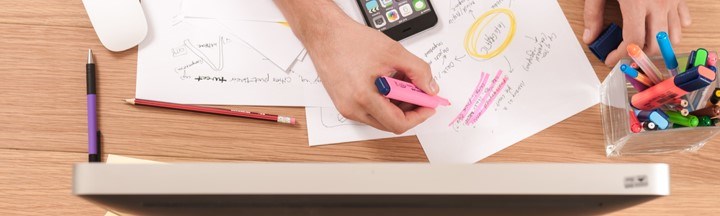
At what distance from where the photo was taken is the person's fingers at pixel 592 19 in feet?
2.70

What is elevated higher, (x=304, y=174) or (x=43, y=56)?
(x=304, y=174)

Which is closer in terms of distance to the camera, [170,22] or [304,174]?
[304,174]

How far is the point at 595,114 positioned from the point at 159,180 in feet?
1.93

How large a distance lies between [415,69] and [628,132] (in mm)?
251

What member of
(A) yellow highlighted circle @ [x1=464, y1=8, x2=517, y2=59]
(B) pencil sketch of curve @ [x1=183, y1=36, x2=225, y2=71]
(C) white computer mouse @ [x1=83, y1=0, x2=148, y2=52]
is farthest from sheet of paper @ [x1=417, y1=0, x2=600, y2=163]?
(C) white computer mouse @ [x1=83, y1=0, x2=148, y2=52]

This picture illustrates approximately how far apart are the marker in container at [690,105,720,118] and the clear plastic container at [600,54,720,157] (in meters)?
0.02

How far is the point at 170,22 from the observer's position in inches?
32.6

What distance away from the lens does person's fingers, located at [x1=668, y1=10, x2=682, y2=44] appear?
2.68 feet

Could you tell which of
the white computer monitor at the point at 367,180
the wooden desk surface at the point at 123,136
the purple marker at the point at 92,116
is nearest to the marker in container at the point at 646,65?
the wooden desk surface at the point at 123,136

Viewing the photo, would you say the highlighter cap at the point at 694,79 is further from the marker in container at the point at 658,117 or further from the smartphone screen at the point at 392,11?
the smartphone screen at the point at 392,11

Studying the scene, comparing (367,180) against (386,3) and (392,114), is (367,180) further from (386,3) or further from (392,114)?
(386,3)

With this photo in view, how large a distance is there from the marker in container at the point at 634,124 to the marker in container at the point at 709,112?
0.06 m

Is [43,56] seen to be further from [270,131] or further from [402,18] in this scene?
[402,18]

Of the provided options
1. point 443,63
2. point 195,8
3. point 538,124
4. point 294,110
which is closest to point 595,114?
point 538,124
